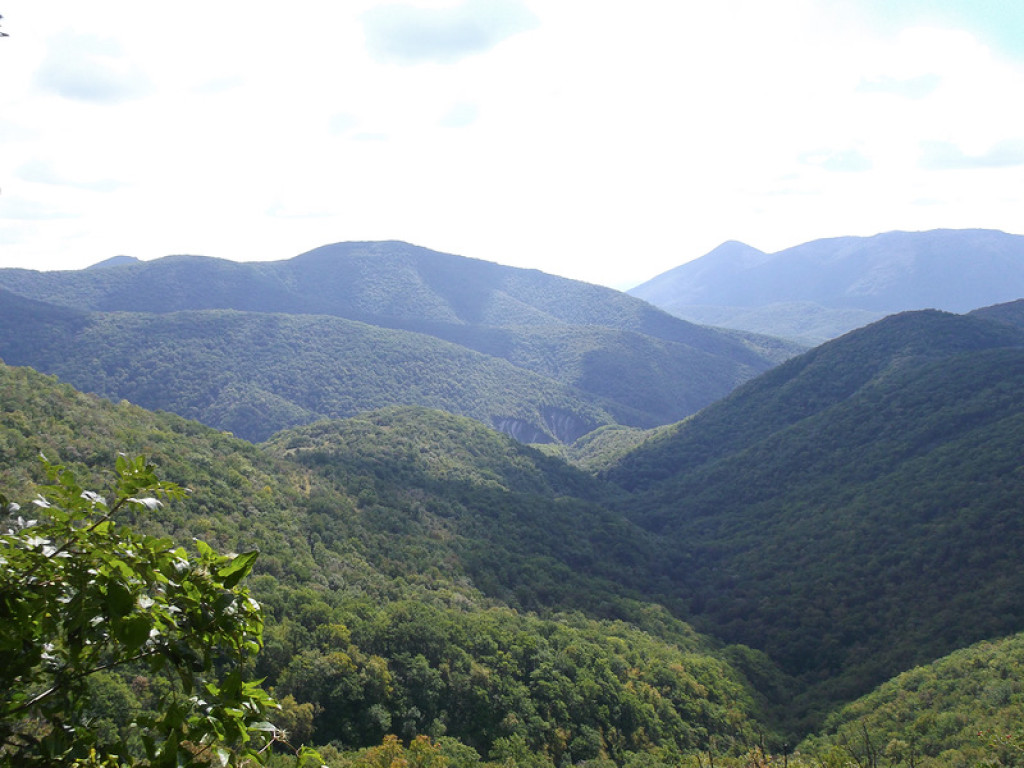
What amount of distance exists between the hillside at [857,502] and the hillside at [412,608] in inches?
435

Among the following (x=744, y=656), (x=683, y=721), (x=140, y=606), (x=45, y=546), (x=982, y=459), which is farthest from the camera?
(x=982, y=459)

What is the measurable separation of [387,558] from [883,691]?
44068mm

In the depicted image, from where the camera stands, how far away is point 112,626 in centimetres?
333

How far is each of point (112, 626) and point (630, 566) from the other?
91514 millimetres

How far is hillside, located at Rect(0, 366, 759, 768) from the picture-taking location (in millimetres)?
39250

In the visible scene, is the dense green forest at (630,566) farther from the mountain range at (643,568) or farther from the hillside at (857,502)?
the hillside at (857,502)

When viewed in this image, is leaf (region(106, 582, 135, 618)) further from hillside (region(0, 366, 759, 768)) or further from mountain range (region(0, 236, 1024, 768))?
hillside (region(0, 366, 759, 768))

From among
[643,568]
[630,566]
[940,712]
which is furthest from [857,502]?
[940,712]

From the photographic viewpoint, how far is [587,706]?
45594 mm

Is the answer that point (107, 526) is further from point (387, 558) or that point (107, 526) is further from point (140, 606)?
point (387, 558)

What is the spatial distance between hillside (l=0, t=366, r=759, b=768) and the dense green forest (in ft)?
0.79

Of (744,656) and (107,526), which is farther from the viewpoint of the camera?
(744,656)

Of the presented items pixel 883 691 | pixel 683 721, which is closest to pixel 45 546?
pixel 683 721

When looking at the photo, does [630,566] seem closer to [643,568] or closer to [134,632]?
[643,568]
